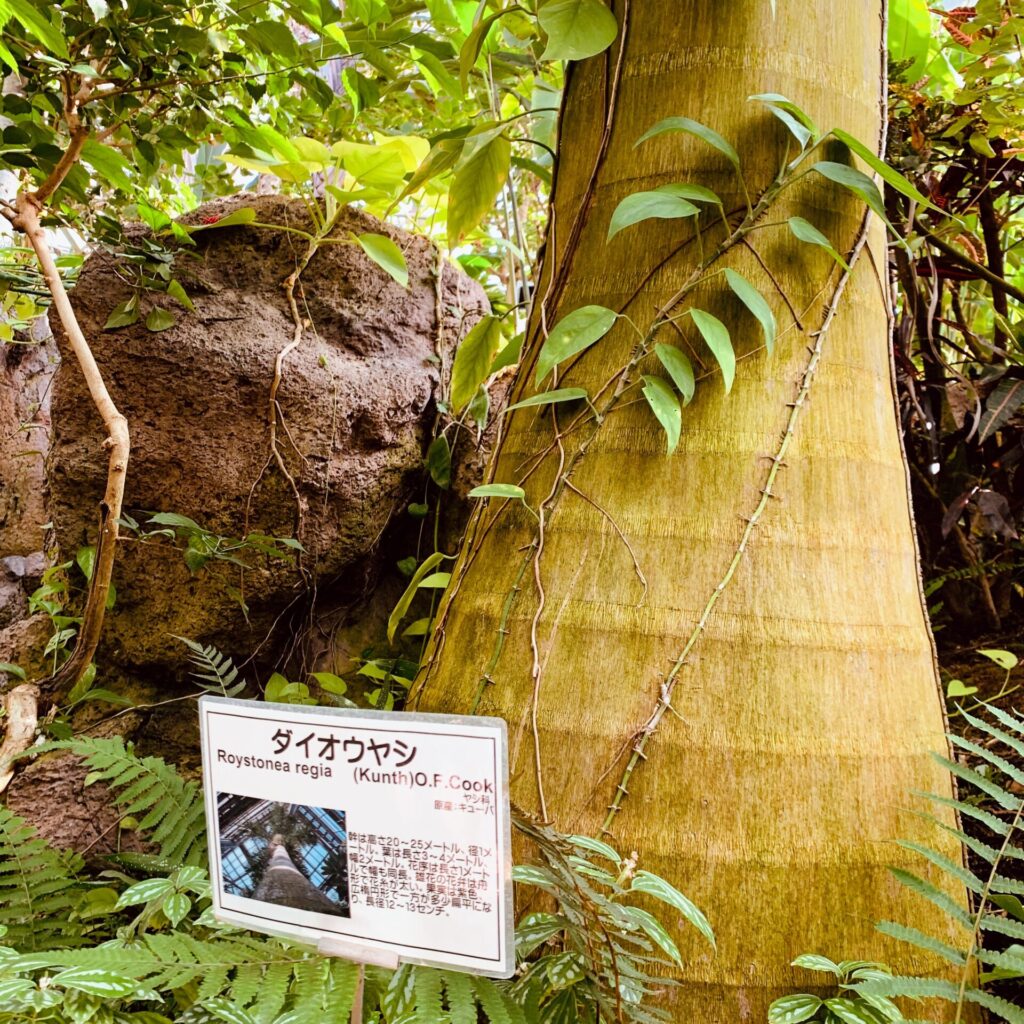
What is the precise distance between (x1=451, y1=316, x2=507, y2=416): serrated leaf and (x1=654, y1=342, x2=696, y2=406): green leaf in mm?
607

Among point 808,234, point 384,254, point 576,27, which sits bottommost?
point 808,234

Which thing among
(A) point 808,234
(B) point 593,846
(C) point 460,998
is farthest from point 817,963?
(A) point 808,234

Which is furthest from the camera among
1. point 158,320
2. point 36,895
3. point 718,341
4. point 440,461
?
point 440,461

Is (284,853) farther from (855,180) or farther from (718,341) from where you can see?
(855,180)

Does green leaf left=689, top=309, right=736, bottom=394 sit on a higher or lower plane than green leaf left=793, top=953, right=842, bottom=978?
higher

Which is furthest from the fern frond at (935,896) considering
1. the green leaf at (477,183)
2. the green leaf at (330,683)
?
the green leaf at (330,683)

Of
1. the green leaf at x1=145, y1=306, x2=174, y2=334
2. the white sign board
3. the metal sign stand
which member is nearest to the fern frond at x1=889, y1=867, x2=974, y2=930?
the white sign board

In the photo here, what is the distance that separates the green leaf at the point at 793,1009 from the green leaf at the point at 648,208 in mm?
985

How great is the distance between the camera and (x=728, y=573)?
3.46 feet

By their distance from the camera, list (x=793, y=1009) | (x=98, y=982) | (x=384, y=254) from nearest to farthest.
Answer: (x=98, y=982)
(x=793, y=1009)
(x=384, y=254)

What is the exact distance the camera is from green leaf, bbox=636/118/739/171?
3.65 ft

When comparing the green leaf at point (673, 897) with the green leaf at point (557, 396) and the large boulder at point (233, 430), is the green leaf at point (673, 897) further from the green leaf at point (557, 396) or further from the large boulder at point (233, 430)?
the large boulder at point (233, 430)

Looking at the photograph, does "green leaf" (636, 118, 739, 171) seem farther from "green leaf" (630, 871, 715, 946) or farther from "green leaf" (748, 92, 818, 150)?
"green leaf" (630, 871, 715, 946)

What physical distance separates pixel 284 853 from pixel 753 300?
943 millimetres
